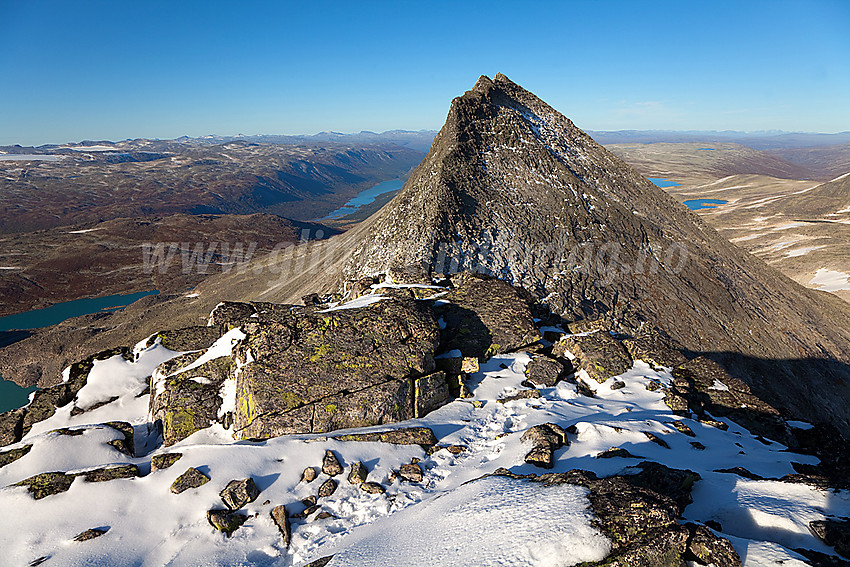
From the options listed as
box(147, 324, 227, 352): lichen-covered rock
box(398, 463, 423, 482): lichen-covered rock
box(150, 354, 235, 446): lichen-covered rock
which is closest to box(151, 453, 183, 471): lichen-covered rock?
box(150, 354, 235, 446): lichen-covered rock

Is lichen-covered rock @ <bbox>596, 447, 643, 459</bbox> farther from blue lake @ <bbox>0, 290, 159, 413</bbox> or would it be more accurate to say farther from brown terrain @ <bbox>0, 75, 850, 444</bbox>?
blue lake @ <bbox>0, 290, 159, 413</bbox>

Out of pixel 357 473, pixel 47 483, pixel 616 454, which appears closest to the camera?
pixel 47 483

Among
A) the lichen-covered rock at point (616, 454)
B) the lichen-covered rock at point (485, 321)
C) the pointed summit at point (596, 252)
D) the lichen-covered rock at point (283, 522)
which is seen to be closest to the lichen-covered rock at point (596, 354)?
the lichen-covered rock at point (485, 321)

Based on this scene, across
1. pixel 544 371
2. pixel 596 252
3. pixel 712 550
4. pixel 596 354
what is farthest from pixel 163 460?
pixel 596 252

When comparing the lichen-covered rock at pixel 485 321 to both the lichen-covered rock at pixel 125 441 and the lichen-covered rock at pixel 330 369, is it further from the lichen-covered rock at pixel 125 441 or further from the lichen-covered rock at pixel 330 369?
the lichen-covered rock at pixel 125 441

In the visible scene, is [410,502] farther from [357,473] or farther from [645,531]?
[645,531]

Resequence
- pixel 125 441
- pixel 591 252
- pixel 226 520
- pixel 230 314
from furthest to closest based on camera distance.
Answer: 1. pixel 591 252
2. pixel 230 314
3. pixel 125 441
4. pixel 226 520

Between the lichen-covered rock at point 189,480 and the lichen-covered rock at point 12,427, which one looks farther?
the lichen-covered rock at point 12,427
